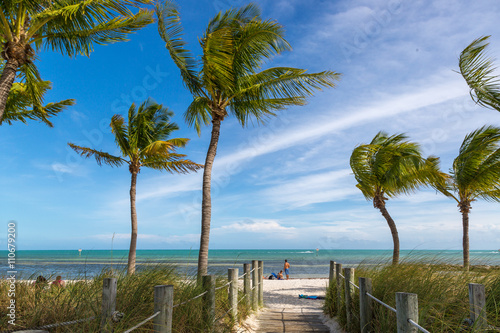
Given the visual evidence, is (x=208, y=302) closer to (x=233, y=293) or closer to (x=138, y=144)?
(x=233, y=293)

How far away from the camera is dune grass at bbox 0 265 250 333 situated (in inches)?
155

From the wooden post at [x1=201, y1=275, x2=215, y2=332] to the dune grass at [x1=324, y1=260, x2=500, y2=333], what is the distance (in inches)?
88.2

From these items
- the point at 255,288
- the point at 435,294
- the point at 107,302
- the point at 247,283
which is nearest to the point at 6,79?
the point at 107,302

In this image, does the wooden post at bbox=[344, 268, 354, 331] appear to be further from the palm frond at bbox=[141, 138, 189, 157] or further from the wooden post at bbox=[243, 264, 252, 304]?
the palm frond at bbox=[141, 138, 189, 157]

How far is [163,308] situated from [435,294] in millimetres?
3220

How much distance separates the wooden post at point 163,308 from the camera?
3637 mm

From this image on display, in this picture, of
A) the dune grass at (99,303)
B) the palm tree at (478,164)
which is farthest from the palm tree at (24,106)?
the palm tree at (478,164)

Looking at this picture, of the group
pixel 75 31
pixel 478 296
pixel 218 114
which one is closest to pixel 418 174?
pixel 218 114

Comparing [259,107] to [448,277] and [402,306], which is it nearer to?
[448,277]

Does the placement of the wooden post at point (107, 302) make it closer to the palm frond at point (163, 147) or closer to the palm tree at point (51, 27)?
the palm tree at point (51, 27)

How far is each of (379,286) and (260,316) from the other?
3819mm

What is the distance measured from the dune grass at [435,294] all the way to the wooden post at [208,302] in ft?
7.35


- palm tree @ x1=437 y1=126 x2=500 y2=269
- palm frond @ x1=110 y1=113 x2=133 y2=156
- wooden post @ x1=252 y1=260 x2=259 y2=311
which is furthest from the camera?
palm frond @ x1=110 y1=113 x2=133 y2=156

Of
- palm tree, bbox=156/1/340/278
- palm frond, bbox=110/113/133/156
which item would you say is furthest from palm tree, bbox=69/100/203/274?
palm tree, bbox=156/1/340/278
